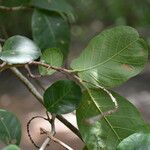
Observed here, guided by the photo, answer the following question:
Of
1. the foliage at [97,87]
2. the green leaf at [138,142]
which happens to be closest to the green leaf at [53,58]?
the foliage at [97,87]

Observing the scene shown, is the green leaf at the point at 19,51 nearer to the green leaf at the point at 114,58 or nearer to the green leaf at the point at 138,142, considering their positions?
the green leaf at the point at 114,58

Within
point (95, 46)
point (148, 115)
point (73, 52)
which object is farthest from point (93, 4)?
point (95, 46)

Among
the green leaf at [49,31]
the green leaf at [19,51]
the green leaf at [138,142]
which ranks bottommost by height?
the green leaf at [49,31]

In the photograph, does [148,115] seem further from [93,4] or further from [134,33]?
[134,33]

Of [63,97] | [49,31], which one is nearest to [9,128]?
[63,97]

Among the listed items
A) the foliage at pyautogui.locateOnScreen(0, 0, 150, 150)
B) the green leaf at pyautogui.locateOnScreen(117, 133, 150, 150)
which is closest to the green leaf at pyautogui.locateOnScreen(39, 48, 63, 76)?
the foliage at pyautogui.locateOnScreen(0, 0, 150, 150)

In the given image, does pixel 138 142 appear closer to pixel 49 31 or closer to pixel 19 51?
pixel 19 51

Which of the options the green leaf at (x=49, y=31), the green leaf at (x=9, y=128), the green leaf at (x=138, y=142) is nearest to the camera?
the green leaf at (x=138, y=142)

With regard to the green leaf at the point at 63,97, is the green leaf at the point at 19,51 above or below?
above

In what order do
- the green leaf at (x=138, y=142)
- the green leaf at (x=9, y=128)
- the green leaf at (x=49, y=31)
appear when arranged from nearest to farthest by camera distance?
the green leaf at (x=138, y=142), the green leaf at (x=9, y=128), the green leaf at (x=49, y=31)
